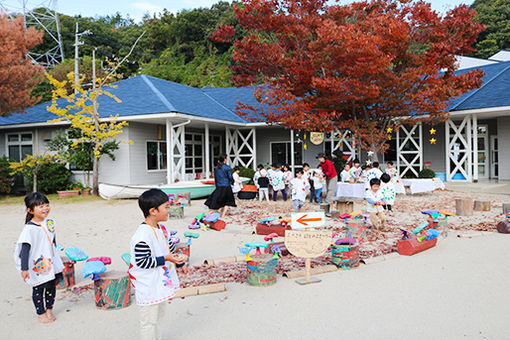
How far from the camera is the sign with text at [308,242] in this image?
15.6ft

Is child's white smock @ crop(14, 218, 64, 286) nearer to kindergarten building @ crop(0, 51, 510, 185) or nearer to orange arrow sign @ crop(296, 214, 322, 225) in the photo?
orange arrow sign @ crop(296, 214, 322, 225)

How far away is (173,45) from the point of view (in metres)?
39.9

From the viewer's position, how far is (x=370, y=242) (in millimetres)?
6957

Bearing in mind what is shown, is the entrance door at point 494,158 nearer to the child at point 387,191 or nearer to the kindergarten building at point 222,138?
the kindergarten building at point 222,138

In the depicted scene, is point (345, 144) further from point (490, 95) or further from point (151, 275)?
point (151, 275)

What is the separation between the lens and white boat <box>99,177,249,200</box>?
43.9 feet

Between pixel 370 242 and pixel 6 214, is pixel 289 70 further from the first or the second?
pixel 6 214

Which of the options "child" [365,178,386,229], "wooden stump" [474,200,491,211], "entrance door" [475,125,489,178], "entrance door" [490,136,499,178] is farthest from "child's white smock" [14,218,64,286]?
"entrance door" [490,136,499,178]

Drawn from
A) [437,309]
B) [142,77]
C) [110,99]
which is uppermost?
[142,77]

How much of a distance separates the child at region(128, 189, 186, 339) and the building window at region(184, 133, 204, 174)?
52.0 ft

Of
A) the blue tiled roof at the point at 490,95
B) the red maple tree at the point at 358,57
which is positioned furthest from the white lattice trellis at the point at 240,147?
the blue tiled roof at the point at 490,95

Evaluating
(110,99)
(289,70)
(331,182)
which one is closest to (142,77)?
(110,99)

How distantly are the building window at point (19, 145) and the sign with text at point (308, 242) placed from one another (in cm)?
1709

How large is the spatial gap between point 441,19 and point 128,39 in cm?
3445
